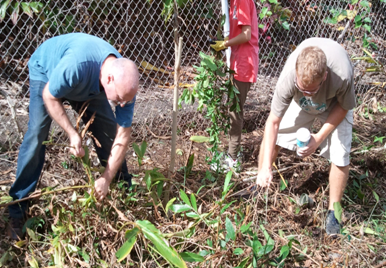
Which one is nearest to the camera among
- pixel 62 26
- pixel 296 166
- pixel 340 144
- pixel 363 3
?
pixel 340 144

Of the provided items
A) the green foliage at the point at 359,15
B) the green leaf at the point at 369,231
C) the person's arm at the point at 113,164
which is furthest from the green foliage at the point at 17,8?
the green leaf at the point at 369,231

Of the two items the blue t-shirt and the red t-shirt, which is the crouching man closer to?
the red t-shirt

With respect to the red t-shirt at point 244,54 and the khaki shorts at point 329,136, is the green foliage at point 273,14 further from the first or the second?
the khaki shorts at point 329,136

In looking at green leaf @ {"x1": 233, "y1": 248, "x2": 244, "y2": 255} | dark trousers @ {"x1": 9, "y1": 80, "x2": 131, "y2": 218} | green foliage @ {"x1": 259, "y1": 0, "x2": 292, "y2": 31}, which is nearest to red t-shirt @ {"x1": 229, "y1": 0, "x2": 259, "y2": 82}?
dark trousers @ {"x1": 9, "y1": 80, "x2": 131, "y2": 218}

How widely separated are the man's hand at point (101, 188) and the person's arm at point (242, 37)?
5.30 ft

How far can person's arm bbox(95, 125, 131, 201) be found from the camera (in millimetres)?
2180

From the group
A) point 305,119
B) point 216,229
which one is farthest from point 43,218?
point 305,119

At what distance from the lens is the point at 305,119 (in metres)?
2.87

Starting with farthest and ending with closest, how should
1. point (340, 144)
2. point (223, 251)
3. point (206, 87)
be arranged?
point (206, 87)
point (340, 144)
point (223, 251)

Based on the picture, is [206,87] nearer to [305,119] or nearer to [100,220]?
[305,119]

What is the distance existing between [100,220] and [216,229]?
0.72 m

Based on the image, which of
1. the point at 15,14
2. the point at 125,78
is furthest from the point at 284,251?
the point at 15,14

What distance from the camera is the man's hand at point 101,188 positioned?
217 centimetres

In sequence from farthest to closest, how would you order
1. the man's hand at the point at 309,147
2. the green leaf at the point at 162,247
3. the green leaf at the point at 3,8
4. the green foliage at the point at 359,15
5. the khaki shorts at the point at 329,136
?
the green foliage at the point at 359,15 < the green leaf at the point at 3,8 < the khaki shorts at the point at 329,136 < the man's hand at the point at 309,147 < the green leaf at the point at 162,247
